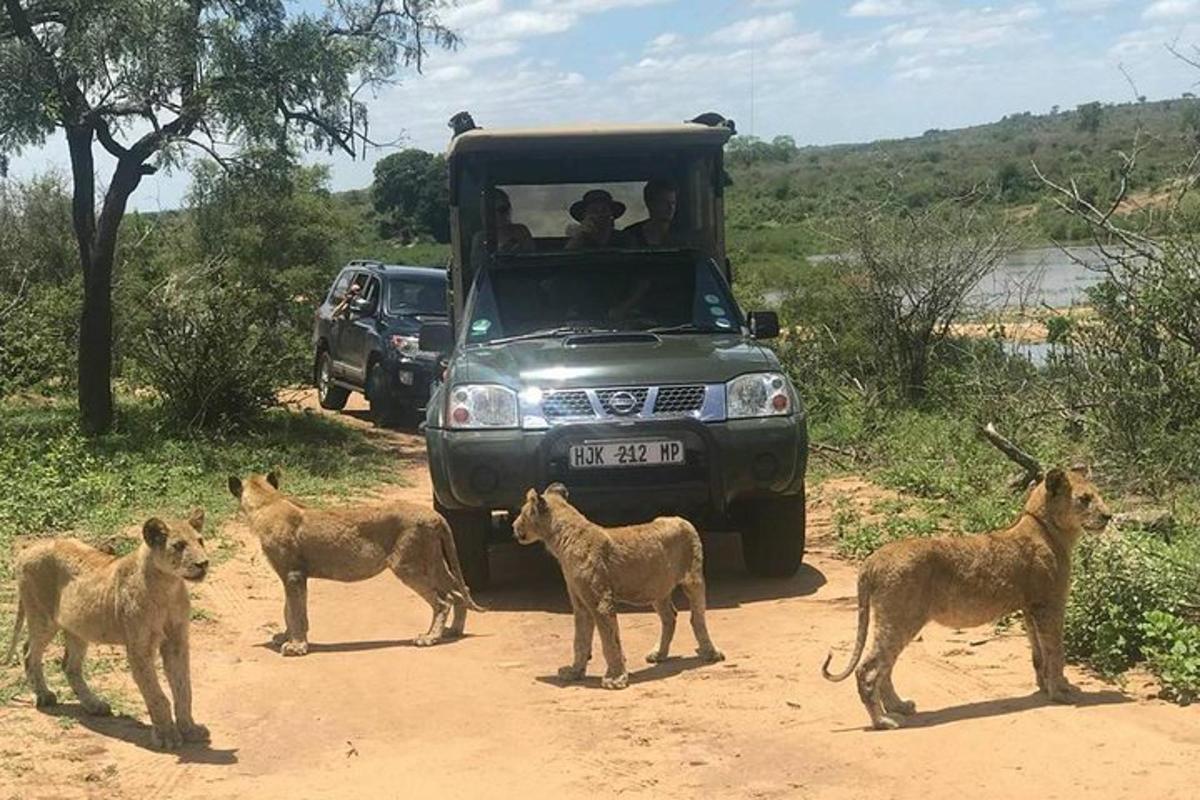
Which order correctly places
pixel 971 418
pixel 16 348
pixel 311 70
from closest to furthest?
pixel 971 418 → pixel 311 70 → pixel 16 348

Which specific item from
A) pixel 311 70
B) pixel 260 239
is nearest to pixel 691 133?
pixel 311 70

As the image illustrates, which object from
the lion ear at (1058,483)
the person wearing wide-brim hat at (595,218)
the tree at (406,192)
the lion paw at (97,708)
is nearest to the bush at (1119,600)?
the lion ear at (1058,483)

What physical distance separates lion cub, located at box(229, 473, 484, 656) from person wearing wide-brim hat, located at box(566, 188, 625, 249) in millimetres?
2940

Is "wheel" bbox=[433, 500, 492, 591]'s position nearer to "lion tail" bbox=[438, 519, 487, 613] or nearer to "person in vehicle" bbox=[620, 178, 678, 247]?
"lion tail" bbox=[438, 519, 487, 613]

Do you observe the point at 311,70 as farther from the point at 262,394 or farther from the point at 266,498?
the point at 266,498

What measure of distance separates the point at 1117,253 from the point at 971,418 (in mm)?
2130

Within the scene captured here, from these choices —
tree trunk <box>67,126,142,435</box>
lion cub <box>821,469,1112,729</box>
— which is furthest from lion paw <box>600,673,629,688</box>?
tree trunk <box>67,126,142,435</box>

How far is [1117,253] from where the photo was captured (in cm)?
991

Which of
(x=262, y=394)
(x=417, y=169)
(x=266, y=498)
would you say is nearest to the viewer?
(x=266, y=498)

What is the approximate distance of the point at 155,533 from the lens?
16.8ft

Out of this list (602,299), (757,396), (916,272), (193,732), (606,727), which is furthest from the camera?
(916,272)

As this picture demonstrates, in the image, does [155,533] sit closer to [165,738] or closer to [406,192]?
[165,738]

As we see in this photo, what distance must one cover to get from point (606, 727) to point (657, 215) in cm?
474

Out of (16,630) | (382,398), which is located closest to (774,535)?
(16,630)
